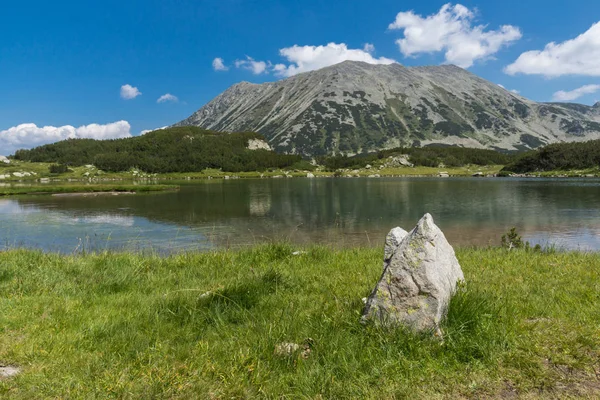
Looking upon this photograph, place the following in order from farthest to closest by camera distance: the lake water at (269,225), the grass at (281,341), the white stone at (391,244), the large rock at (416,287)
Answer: the lake water at (269,225) < the white stone at (391,244) < the large rock at (416,287) < the grass at (281,341)

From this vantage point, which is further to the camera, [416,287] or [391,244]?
[391,244]

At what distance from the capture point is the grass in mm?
5023

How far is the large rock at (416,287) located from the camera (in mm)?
6102

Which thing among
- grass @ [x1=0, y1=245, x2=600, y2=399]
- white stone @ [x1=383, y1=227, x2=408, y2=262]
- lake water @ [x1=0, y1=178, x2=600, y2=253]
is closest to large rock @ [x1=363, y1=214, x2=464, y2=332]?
grass @ [x1=0, y1=245, x2=600, y2=399]

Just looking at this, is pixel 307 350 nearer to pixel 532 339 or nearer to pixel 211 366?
pixel 211 366

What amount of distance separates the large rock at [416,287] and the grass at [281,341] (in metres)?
0.28

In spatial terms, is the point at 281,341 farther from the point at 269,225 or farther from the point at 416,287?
the point at 269,225

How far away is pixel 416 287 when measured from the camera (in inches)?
243

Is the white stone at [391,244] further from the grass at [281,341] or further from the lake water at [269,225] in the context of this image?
the lake water at [269,225]

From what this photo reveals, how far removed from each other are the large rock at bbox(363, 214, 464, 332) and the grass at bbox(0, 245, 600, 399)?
283mm

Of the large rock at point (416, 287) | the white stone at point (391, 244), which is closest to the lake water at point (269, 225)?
the white stone at point (391, 244)

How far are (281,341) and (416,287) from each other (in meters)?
2.59

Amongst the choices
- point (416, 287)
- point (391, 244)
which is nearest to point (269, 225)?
point (391, 244)

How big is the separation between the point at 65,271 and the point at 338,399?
34.8 feet
